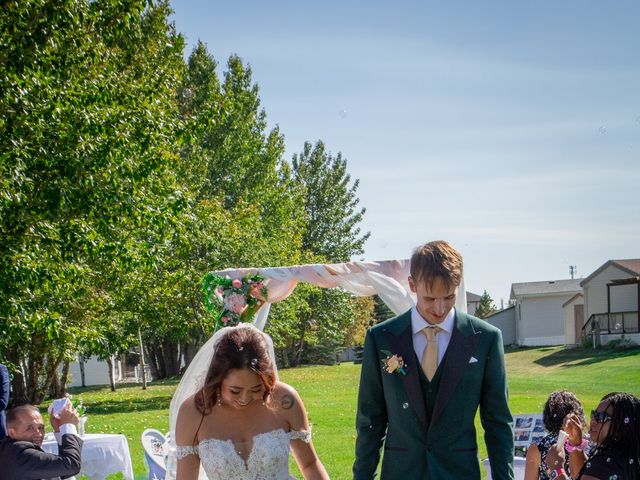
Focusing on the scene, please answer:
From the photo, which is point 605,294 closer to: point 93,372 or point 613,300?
point 613,300

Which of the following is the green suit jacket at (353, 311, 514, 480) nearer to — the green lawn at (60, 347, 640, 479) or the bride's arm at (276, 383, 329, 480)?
the bride's arm at (276, 383, 329, 480)

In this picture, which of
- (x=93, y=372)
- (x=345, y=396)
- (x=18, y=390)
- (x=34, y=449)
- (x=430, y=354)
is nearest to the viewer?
(x=430, y=354)

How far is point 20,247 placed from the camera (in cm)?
1249

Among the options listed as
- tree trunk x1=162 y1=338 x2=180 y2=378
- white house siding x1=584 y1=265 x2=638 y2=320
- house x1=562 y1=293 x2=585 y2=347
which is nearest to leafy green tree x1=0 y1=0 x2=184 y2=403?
tree trunk x1=162 y1=338 x2=180 y2=378

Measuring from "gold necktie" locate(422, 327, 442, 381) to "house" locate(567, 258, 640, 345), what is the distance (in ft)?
130

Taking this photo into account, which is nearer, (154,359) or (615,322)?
(615,322)

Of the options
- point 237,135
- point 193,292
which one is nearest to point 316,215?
point 237,135

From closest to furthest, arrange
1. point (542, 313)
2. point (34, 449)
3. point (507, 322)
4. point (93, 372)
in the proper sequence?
point (34, 449)
point (93, 372)
point (542, 313)
point (507, 322)

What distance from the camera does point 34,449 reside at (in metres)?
5.48

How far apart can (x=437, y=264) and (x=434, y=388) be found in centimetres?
62

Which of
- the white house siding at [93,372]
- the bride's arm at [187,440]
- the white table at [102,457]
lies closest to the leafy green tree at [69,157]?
the white table at [102,457]

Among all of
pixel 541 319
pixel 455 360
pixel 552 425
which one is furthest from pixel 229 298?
pixel 541 319

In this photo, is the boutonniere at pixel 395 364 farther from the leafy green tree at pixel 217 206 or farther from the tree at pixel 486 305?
the tree at pixel 486 305

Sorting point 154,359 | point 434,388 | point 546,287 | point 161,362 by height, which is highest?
point 546,287
